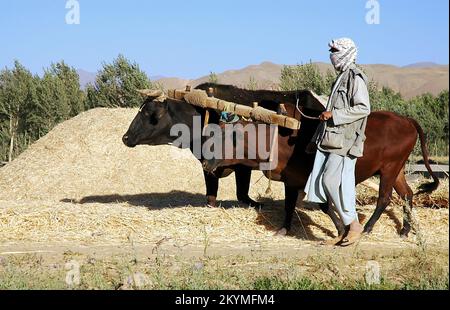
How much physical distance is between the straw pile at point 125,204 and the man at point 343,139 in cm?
71

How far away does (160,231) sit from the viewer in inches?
356

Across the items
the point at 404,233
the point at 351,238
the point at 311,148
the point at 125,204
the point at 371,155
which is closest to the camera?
the point at 351,238

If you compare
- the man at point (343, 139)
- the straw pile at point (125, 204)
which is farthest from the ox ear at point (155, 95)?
the man at point (343, 139)

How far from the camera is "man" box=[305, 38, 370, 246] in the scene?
303 inches

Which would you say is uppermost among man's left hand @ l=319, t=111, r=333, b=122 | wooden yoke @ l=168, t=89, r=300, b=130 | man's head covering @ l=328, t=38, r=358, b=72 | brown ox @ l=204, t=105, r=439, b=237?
man's head covering @ l=328, t=38, r=358, b=72

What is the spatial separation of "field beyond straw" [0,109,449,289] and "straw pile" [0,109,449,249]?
0.02 metres

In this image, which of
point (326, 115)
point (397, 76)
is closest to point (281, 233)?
point (326, 115)

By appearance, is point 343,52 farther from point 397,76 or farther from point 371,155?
point 397,76

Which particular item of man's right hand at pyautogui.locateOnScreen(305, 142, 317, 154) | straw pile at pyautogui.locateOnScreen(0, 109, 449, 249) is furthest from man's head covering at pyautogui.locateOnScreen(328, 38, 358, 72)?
straw pile at pyautogui.locateOnScreen(0, 109, 449, 249)

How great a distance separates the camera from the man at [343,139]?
770 cm

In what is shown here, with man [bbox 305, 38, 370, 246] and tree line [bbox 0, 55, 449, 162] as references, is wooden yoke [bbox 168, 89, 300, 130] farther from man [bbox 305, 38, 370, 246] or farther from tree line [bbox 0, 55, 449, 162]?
tree line [bbox 0, 55, 449, 162]

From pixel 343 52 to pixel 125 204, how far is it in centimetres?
465

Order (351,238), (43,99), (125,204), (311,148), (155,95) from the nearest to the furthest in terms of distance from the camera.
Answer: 1. (351,238)
2. (311,148)
3. (155,95)
4. (125,204)
5. (43,99)
